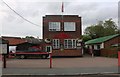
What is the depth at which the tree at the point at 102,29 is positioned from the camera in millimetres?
96250

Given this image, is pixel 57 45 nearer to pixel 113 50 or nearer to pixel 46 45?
pixel 46 45

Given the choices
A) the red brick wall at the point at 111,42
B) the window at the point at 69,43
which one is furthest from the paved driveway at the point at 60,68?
the red brick wall at the point at 111,42

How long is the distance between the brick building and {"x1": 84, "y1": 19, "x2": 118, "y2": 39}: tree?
47395 millimetres

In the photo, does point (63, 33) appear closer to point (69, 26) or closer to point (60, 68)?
point (69, 26)

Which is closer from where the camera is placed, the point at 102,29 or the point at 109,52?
the point at 109,52

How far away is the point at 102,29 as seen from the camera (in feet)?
316

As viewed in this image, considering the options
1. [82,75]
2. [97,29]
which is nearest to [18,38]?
[97,29]

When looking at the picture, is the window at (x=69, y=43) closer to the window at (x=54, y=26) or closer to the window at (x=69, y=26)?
the window at (x=69, y=26)

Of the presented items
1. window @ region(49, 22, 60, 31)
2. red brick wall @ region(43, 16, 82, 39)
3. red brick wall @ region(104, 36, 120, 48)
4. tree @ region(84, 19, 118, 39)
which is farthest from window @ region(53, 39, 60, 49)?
tree @ region(84, 19, 118, 39)

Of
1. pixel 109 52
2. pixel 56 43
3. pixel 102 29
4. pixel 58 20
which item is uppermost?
pixel 102 29

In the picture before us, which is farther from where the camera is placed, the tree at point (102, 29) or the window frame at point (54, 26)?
the tree at point (102, 29)

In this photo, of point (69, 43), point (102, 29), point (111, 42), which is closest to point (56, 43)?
point (69, 43)

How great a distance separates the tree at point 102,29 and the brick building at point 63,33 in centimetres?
4740

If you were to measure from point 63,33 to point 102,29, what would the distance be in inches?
1989
